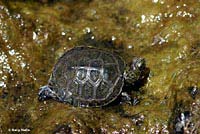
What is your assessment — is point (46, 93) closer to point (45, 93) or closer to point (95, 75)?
point (45, 93)

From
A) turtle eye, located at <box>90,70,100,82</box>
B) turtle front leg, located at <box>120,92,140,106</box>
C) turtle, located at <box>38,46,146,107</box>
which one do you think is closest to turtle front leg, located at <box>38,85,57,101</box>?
turtle, located at <box>38,46,146,107</box>

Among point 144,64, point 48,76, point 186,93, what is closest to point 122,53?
point 144,64

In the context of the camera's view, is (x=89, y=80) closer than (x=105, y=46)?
Yes

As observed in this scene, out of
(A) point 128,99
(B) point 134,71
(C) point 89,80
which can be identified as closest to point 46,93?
(C) point 89,80

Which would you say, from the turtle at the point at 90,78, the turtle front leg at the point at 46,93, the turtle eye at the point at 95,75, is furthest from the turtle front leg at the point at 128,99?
the turtle front leg at the point at 46,93

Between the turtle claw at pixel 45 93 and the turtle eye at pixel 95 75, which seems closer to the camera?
the turtle eye at pixel 95 75

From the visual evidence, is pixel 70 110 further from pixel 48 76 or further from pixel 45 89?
pixel 48 76

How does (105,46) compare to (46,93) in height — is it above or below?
above

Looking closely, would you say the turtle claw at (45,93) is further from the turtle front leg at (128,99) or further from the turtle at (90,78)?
A: the turtle front leg at (128,99)
